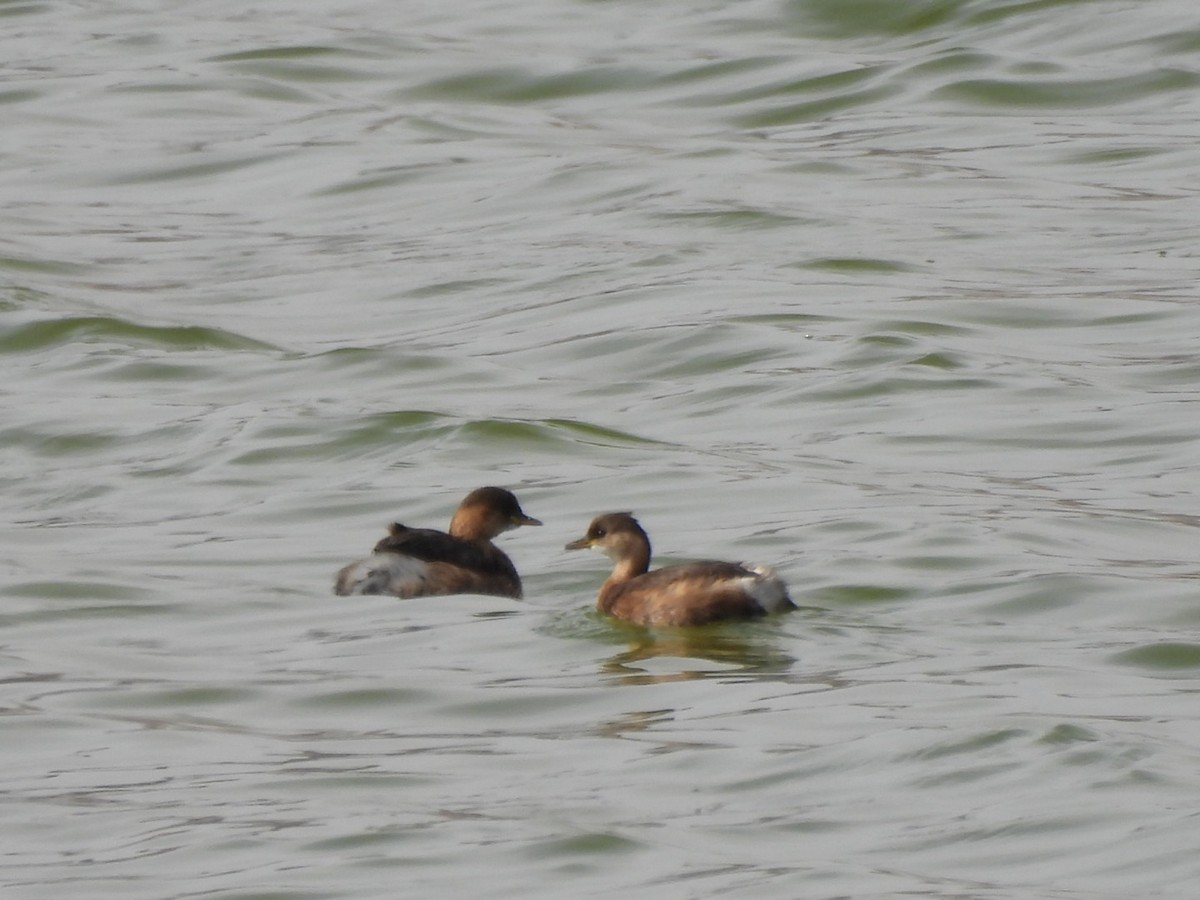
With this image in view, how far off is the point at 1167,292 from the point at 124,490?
5.92m

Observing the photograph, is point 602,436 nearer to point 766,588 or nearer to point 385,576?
point 385,576

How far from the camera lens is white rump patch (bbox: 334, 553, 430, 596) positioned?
966 cm

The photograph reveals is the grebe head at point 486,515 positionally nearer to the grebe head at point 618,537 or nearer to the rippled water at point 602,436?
the rippled water at point 602,436

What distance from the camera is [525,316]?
15.1m

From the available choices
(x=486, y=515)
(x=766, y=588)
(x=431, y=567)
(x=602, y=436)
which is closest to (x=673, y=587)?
(x=766, y=588)

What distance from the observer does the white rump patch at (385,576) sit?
9664mm

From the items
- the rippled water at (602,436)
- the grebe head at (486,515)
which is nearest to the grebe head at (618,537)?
the rippled water at (602,436)

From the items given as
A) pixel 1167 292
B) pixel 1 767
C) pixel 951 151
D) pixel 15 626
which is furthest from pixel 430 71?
pixel 1 767

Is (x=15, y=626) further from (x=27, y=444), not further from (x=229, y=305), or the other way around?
(x=229, y=305)

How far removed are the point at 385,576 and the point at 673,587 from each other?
1.09 metres

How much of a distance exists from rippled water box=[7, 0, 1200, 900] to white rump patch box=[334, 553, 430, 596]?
99mm

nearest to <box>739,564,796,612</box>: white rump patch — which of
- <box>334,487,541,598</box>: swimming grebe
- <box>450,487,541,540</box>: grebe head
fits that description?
<box>334,487,541,598</box>: swimming grebe

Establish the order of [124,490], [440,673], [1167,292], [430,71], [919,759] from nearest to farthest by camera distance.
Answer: [919,759]
[440,673]
[124,490]
[1167,292]
[430,71]

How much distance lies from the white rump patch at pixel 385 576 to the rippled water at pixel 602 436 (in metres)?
0.10
